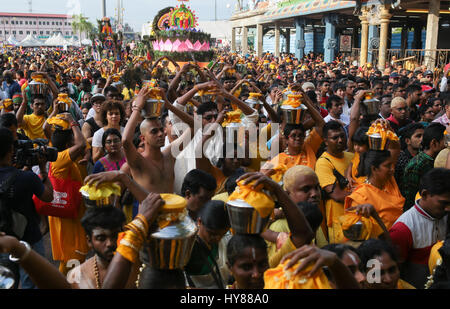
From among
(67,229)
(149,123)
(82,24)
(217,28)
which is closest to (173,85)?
(149,123)

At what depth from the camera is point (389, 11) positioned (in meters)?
15.6

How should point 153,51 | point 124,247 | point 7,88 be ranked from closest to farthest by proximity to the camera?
1. point 124,247
2. point 7,88
3. point 153,51

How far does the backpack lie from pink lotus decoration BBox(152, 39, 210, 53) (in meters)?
19.8

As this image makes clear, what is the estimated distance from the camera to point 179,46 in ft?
72.0

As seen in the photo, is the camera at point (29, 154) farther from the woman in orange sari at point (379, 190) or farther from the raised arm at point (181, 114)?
the woman in orange sari at point (379, 190)

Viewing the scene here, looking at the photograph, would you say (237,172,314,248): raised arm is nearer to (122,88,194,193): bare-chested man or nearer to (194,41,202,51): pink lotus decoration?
(122,88,194,193): bare-chested man

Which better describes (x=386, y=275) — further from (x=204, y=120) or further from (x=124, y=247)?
(x=204, y=120)

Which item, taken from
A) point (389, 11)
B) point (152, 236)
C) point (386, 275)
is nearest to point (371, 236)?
point (386, 275)

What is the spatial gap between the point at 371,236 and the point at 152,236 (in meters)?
1.32

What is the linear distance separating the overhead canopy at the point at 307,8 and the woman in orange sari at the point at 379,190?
1760 cm

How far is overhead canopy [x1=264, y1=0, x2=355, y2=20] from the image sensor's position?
1950 cm

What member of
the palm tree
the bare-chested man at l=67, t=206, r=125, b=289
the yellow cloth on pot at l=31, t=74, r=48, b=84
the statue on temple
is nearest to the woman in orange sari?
the bare-chested man at l=67, t=206, r=125, b=289

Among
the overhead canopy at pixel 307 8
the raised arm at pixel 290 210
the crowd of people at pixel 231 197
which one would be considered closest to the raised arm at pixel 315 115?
the crowd of people at pixel 231 197

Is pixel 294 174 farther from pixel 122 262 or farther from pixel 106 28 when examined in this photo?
pixel 106 28
